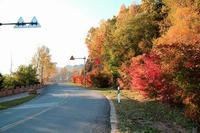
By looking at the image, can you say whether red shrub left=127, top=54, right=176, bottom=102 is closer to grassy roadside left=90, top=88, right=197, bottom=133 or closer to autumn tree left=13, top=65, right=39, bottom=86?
grassy roadside left=90, top=88, right=197, bottom=133

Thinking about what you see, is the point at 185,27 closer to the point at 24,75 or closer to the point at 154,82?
the point at 154,82

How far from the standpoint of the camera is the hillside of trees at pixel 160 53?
903 inches

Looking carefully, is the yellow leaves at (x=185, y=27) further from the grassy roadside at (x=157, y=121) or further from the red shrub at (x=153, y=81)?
the grassy roadside at (x=157, y=121)

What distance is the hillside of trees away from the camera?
2294 centimetres

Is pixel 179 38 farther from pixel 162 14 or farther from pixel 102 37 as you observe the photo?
pixel 102 37

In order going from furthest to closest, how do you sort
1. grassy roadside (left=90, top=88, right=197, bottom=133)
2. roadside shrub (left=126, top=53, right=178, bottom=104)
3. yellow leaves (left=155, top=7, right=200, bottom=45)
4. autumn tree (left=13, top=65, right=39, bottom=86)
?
autumn tree (left=13, top=65, right=39, bottom=86) → yellow leaves (left=155, top=7, right=200, bottom=45) → roadside shrub (left=126, top=53, right=178, bottom=104) → grassy roadside (left=90, top=88, right=197, bottom=133)

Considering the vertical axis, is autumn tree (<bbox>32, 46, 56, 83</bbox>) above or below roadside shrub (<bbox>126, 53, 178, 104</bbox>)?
above

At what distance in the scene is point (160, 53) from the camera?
29875 mm

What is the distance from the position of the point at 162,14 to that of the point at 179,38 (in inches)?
821

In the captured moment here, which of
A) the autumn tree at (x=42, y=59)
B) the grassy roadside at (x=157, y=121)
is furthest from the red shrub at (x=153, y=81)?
the autumn tree at (x=42, y=59)

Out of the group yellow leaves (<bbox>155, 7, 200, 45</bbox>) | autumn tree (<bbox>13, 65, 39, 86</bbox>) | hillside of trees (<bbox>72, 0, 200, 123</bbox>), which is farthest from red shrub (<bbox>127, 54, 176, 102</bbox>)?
autumn tree (<bbox>13, 65, 39, 86</bbox>)

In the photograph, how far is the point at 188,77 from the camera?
2244 cm

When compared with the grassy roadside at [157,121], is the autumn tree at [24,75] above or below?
above

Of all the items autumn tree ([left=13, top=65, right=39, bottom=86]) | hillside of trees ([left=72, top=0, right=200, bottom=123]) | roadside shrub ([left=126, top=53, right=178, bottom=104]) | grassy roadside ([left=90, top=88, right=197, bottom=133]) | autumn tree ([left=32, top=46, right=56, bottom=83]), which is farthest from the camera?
autumn tree ([left=32, top=46, right=56, bottom=83])
